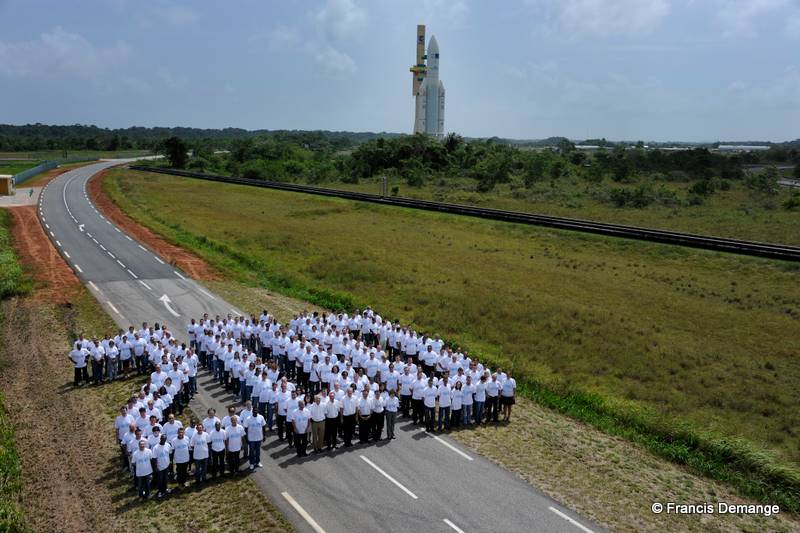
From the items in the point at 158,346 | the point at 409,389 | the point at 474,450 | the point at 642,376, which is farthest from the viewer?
the point at 642,376

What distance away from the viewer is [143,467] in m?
13.9

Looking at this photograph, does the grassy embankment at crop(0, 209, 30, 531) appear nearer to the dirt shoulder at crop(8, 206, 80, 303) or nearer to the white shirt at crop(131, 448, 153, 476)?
the white shirt at crop(131, 448, 153, 476)

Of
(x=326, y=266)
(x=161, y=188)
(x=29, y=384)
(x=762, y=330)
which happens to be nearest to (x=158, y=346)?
(x=29, y=384)

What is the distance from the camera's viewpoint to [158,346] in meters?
20.5

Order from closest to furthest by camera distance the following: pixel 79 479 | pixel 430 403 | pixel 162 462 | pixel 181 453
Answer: pixel 162 462 < pixel 181 453 < pixel 79 479 < pixel 430 403

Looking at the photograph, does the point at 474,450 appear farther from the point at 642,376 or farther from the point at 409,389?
the point at 642,376

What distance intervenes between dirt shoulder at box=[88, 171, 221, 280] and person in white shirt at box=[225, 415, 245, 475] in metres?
21.7

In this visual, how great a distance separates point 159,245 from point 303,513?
34.2 meters

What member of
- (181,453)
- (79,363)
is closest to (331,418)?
(181,453)

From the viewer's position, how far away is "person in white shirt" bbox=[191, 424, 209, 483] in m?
14.5

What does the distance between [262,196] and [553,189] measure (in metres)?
34.4

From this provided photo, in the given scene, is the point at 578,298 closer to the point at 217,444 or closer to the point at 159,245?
the point at 217,444

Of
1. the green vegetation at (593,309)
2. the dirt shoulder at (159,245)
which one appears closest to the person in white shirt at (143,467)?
the green vegetation at (593,309)

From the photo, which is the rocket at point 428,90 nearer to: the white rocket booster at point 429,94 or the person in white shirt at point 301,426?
the white rocket booster at point 429,94
